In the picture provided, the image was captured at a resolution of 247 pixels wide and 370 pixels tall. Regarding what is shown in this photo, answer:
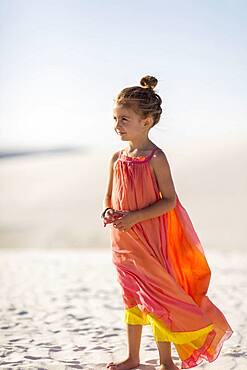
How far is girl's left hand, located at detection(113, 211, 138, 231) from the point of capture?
3.30 metres

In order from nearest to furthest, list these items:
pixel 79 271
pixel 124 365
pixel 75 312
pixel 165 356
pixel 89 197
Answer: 1. pixel 165 356
2. pixel 124 365
3. pixel 75 312
4. pixel 79 271
5. pixel 89 197

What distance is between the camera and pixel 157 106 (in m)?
3.38

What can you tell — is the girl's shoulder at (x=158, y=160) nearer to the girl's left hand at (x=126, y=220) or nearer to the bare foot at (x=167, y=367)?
the girl's left hand at (x=126, y=220)

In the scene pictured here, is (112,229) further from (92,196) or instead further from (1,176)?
(1,176)

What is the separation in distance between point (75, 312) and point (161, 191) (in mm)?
2147

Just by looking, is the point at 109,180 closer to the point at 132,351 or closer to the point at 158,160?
the point at 158,160

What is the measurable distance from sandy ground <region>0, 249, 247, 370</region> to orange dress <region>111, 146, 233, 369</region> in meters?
0.37

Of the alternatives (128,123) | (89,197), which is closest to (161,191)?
(128,123)

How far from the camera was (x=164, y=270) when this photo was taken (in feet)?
11.1

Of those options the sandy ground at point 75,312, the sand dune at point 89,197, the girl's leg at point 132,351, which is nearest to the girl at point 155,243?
the girl's leg at point 132,351

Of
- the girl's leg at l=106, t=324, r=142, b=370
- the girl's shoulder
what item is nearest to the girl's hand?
→ the girl's shoulder

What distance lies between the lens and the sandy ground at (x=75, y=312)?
3951 millimetres

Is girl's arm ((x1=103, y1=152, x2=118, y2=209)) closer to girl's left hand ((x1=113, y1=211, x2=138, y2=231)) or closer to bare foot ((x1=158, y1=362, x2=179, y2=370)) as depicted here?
girl's left hand ((x1=113, y1=211, x2=138, y2=231))

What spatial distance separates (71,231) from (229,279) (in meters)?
5.28
